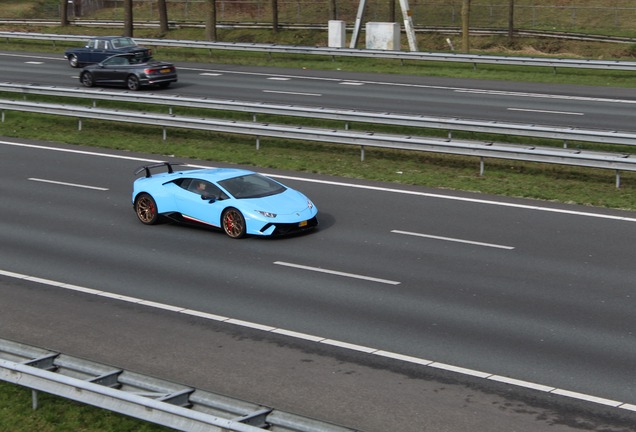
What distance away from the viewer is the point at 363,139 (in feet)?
81.4

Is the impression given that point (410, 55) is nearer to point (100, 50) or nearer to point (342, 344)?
point (100, 50)

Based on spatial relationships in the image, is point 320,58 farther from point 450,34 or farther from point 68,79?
point 450,34

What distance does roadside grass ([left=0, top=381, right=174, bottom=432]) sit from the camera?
10359mm

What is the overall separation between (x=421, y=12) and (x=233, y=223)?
189 feet

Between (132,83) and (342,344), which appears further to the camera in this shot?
(132,83)

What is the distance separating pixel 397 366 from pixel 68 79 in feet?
99.5

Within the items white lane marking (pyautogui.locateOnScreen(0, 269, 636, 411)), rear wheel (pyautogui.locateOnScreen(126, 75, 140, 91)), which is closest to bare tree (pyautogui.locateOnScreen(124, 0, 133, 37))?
rear wheel (pyautogui.locateOnScreen(126, 75, 140, 91))

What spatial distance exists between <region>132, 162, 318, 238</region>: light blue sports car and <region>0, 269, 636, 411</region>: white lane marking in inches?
138

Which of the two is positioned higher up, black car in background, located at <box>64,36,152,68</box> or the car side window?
black car in background, located at <box>64,36,152,68</box>

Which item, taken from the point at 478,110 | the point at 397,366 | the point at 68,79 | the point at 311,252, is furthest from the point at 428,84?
the point at 397,366

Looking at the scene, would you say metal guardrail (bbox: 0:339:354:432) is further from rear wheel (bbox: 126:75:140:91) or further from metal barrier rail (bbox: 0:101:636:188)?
rear wheel (bbox: 126:75:140:91)

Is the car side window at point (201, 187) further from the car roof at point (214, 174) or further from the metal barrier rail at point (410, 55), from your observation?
the metal barrier rail at point (410, 55)

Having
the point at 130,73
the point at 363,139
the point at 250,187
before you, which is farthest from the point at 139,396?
the point at 130,73

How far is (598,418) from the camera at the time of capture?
10711mm
